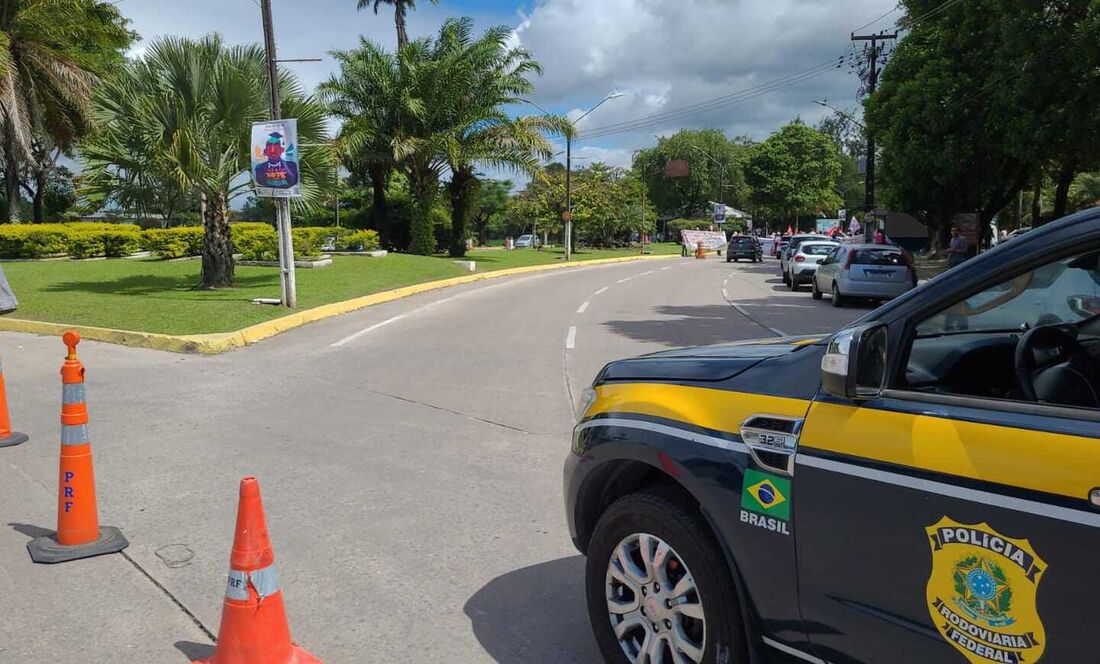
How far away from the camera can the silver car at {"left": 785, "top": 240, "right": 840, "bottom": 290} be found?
82.2ft

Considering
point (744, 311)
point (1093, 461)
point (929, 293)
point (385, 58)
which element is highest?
point (385, 58)

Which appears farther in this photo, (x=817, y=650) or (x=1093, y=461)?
(x=817, y=650)

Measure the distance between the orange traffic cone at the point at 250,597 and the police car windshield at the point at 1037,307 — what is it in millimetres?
2562

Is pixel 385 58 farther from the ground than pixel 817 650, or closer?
farther from the ground

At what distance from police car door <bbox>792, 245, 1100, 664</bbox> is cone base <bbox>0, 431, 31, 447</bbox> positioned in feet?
22.5

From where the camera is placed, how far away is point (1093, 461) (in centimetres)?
191

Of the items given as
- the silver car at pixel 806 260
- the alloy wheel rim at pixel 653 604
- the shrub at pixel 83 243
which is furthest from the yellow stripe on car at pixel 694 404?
the shrub at pixel 83 243

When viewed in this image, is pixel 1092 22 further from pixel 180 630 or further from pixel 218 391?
pixel 180 630

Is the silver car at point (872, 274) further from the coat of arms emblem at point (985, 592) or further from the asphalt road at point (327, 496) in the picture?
the coat of arms emblem at point (985, 592)

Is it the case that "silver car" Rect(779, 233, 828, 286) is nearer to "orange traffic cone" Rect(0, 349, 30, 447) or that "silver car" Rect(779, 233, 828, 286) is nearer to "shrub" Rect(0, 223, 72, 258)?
"orange traffic cone" Rect(0, 349, 30, 447)

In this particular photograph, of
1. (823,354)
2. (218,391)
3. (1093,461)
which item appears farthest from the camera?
(218,391)

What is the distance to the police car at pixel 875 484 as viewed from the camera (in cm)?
202

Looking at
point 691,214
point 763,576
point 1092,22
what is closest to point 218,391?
point 763,576

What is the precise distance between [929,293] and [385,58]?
34.5m
